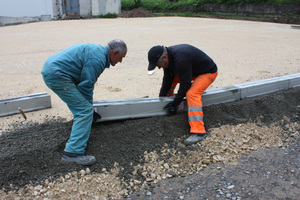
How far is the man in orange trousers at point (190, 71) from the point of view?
3689 millimetres

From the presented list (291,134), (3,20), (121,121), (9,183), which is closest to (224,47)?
(291,134)

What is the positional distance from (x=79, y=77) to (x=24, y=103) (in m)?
1.98

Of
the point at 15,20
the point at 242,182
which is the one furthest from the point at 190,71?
the point at 15,20

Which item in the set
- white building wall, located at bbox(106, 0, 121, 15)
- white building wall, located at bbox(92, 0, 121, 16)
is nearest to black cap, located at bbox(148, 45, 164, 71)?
white building wall, located at bbox(92, 0, 121, 16)

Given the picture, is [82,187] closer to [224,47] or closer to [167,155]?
[167,155]

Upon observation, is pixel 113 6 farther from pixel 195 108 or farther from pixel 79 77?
pixel 79 77

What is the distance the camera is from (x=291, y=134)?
13.8 ft

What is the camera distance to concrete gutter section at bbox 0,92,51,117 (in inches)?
176

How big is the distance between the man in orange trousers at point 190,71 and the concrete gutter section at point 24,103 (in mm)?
2284

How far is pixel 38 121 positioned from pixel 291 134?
13.8ft

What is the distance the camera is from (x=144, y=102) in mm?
4062

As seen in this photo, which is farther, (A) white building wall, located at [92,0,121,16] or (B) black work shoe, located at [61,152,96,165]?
(A) white building wall, located at [92,0,121,16]

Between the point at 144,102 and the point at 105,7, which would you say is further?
the point at 105,7

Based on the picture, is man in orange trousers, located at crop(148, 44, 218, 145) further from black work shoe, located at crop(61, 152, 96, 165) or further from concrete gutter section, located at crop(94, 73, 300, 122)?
black work shoe, located at crop(61, 152, 96, 165)
